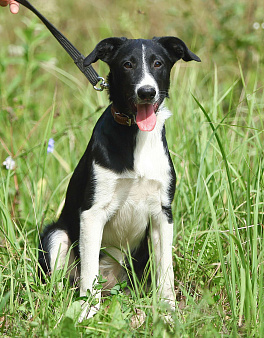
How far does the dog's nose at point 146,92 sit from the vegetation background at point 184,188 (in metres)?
0.26

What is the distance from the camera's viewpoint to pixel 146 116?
8.64 feet

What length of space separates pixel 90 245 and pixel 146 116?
30.9 inches

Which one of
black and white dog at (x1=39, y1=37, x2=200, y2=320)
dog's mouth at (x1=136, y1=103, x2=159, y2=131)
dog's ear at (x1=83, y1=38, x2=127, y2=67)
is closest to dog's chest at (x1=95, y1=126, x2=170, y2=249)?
black and white dog at (x1=39, y1=37, x2=200, y2=320)

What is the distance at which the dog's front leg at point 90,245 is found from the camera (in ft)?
8.65

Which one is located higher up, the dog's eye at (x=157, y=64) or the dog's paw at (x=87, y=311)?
the dog's eye at (x=157, y=64)

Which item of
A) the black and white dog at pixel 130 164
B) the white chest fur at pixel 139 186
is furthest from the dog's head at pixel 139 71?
the white chest fur at pixel 139 186

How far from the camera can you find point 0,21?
23.8ft

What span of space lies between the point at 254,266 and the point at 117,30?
13.5 feet

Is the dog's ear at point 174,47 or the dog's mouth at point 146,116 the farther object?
the dog's ear at point 174,47

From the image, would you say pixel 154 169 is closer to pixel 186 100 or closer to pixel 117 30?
pixel 186 100

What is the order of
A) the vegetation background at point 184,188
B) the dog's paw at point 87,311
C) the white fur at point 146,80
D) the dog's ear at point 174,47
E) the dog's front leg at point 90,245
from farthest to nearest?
the dog's ear at point 174,47 < the dog's front leg at point 90,245 < the white fur at point 146,80 < the dog's paw at point 87,311 < the vegetation background at point 184,188

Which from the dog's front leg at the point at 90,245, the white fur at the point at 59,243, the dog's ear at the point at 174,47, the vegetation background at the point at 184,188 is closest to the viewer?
the vegetation background at the point at 184,188

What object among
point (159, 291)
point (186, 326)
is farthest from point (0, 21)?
point (186, 326)

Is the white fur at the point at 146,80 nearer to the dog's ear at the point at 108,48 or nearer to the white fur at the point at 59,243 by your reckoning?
the dog's ear at the point at 108,48
